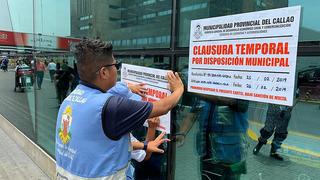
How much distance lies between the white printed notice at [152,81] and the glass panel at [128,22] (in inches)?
11.9

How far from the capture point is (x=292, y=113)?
2221 millimetres

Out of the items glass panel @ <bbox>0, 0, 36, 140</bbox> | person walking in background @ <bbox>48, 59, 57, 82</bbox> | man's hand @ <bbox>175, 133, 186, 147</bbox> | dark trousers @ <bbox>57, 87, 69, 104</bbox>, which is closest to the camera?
man's hand @ <bbox>175, 133, 186, 147</bbox>

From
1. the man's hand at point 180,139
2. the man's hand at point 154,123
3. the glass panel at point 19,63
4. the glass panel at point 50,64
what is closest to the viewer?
the man's hand at point 154,123

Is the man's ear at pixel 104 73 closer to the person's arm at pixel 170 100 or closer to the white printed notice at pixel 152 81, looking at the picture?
the person's arm at pixel 170 100

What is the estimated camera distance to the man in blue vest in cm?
200

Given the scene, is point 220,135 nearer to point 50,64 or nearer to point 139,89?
point 139,89

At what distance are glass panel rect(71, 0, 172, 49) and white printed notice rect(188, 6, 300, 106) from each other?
21.1 inches

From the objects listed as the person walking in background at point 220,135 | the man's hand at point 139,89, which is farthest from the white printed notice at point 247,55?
the man's hand at point 139,89

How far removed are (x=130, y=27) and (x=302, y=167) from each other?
2.05m

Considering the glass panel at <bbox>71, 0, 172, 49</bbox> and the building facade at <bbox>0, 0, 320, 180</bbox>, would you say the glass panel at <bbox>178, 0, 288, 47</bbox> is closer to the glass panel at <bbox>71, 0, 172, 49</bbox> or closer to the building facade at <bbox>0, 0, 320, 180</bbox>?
the building facade at <bbox>0, 0, 320, 180</bbox>

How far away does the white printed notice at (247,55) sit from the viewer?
6.77ft

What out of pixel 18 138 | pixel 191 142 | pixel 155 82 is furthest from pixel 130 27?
pixel 18 138

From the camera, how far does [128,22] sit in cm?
364

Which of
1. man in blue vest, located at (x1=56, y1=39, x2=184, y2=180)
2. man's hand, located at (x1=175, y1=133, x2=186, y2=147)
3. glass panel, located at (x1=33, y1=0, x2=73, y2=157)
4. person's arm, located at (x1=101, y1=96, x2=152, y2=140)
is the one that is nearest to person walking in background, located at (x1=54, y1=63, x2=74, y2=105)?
glass panel, located at (x1=33, y1=0, x2=73, y2=157)
